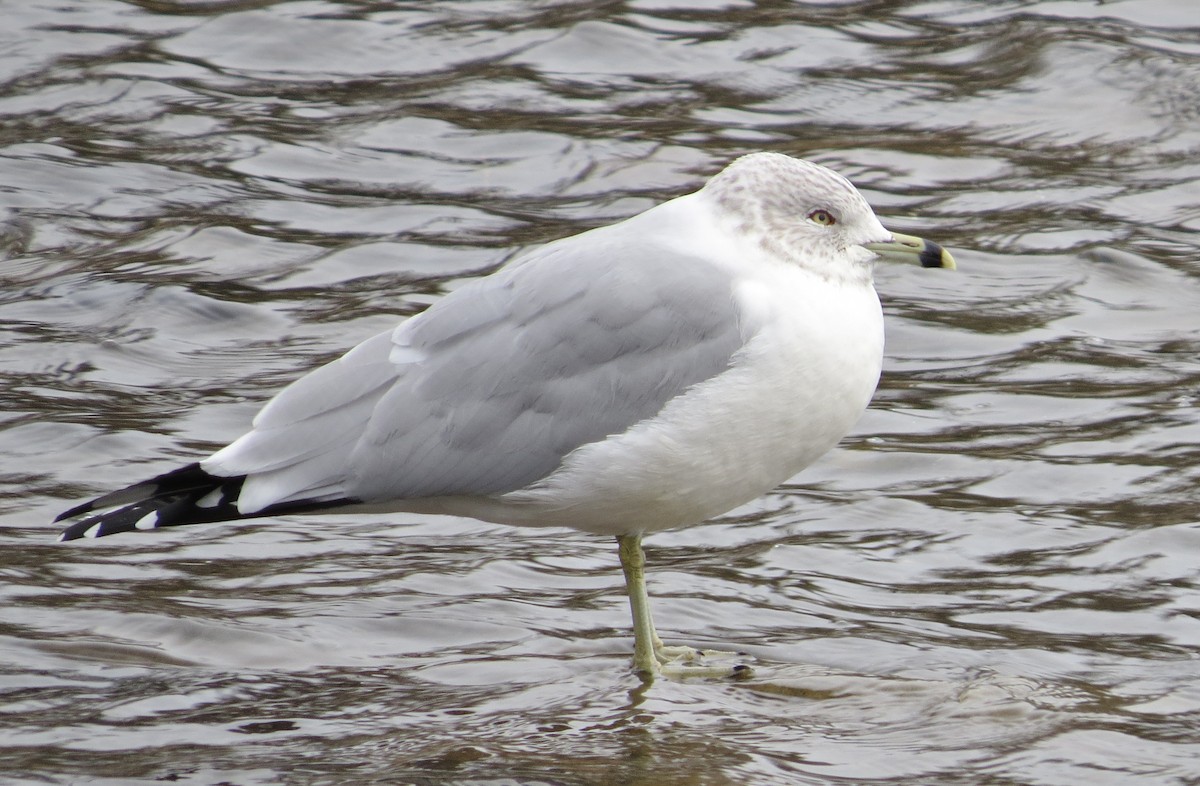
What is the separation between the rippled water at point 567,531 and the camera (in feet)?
14.5

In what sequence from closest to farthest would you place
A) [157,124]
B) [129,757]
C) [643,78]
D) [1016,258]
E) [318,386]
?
1. [129,757]
2. [318,386]
3. [1016,258]
4. [157,124]
5. [643,78]

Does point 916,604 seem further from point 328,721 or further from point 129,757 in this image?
point 129,757

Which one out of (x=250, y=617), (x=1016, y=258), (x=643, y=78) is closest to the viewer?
(x=250, y=617)

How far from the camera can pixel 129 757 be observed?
163 inches

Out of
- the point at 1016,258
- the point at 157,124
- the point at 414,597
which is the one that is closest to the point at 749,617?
the point at 414,597

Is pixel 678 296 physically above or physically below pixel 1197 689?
above

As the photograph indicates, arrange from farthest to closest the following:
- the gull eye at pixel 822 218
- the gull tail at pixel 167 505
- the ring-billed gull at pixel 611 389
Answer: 1. the gull eye at pixel 822 218
2. the gull tail at pixel 167 505
3. the ring-billed gull at pixel 611 389

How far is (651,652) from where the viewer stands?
478 cm

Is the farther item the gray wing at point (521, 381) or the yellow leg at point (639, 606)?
the yellow leg at point (639, 606)

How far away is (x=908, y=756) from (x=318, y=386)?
1.79 m

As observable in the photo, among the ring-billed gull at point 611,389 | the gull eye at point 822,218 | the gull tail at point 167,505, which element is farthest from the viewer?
the gull eye at point 822,218

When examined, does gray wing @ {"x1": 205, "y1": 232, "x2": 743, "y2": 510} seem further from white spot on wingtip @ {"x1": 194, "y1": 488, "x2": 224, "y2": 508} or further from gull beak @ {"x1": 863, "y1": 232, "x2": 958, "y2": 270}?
gull beak @ {"x1": 863, "y1": 232, "x2": 958, "y2": 270}

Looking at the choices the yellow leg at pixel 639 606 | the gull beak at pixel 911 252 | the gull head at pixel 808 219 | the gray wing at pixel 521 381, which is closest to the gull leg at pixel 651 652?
the yellow leg at pixel 639 606

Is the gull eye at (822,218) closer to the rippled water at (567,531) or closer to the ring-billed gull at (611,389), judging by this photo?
the ring-billed gull at (611,389)
